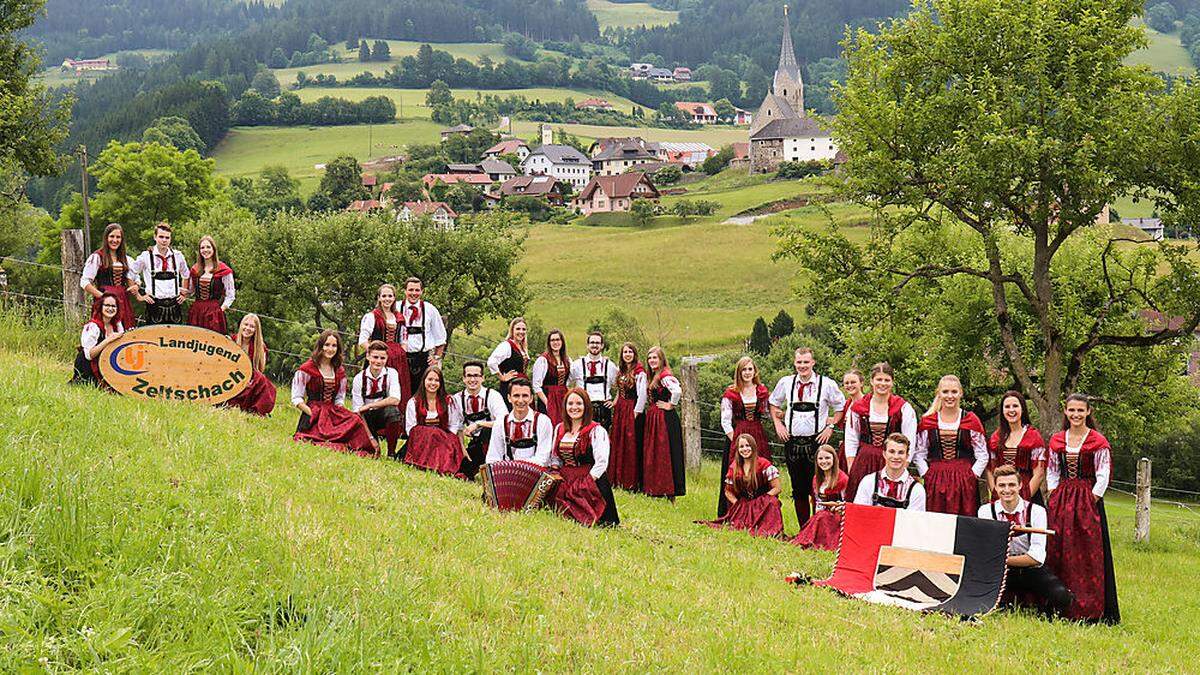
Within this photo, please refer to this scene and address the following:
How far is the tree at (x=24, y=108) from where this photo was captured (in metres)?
21.6

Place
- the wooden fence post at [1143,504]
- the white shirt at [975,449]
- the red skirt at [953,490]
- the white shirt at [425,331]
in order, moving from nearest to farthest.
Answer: the red skirt at [953,490] → the white shirt at [975,449] → the white shirt at [425,331] → the wooden fence post at [1143,504]

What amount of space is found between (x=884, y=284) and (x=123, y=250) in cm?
1257

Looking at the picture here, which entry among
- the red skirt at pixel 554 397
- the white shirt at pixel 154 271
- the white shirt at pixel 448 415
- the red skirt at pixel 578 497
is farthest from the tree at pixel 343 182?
the red skirt at pixel 578 497

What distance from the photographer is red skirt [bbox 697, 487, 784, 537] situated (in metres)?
12.4

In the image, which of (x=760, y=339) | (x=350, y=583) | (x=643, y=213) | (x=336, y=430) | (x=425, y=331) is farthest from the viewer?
(x=643, y=213)

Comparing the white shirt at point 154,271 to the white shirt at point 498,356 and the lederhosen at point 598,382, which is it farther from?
the lederhosen at point 598,382

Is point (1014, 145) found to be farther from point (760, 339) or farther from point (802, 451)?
point (760, 339)

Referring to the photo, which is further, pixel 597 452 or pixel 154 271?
pixel 154 271

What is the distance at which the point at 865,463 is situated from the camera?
1179 centimetres

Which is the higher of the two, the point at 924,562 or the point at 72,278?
the point at 72,278

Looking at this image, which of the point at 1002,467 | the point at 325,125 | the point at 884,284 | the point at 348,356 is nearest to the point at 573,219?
the point at 325,125

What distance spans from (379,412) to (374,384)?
1.15 ft

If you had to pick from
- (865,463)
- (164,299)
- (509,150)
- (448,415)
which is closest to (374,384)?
(448,415)

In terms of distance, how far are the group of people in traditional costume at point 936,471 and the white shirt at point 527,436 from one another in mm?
2577
